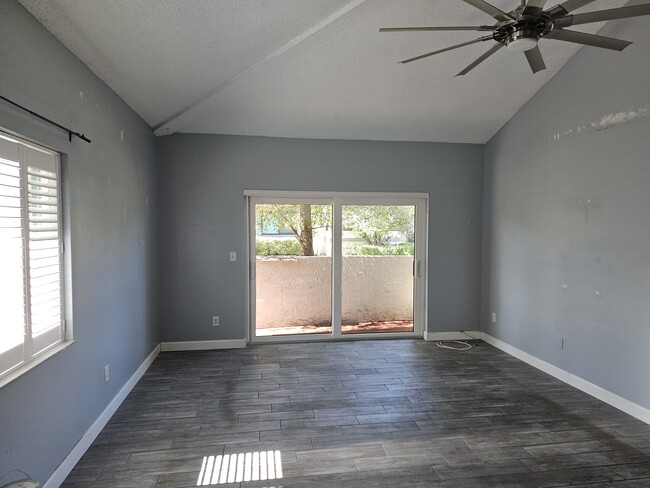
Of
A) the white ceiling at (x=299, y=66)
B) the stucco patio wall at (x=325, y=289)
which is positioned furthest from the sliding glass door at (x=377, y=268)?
the white ceiling at (x=299, y=66)

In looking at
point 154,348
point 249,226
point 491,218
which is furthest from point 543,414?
point 154,348

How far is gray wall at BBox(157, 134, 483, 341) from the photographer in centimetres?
475

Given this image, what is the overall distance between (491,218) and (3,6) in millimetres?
4873

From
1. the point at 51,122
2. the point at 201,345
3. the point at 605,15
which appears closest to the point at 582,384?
the point at 605,15

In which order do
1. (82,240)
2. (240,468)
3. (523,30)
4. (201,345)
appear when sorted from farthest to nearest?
1. (201,345)
2. (82,240)
3. (240,468)
4. (523,30)

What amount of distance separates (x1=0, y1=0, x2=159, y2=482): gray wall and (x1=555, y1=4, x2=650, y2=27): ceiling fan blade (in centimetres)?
269

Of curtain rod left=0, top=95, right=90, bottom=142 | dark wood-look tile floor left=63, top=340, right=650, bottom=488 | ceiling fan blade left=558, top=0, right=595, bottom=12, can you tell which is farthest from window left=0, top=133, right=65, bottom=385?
ceiling fan blade left=558, top=0, right=595, bottom=12

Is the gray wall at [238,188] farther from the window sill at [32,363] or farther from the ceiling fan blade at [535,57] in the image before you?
the ceiling fan blade at [535,57]

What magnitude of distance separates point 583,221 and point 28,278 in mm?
4155

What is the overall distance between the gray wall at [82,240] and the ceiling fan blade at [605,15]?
2.69 metres

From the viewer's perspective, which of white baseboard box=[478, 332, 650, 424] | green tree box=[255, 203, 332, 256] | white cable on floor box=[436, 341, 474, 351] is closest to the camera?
white baseboard box=[478, 332, 650, 424]

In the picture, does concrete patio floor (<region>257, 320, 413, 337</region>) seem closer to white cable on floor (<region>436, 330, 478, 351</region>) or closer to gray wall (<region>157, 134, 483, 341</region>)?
gray wall (<region>157, 134, 483, 341</region>)

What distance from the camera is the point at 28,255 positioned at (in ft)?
6.83

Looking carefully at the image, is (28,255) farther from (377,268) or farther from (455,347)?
(455,347)
